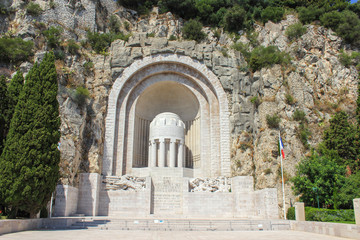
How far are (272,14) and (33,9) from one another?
75.5 ft


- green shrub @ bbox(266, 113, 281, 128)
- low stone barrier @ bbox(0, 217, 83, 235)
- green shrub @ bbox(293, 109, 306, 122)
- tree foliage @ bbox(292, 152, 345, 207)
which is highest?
green shrub @ bbox(293, 109, 306, 122)

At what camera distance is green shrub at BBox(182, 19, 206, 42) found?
31172 mm

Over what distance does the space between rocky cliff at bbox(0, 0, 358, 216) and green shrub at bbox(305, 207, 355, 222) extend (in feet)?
13.5

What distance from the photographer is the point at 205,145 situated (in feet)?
77.7

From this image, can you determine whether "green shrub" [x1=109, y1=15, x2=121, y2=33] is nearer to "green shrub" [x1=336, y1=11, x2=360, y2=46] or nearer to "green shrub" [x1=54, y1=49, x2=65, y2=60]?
"green shrub" [x1=54, y1=49, x2=65, y2=60]

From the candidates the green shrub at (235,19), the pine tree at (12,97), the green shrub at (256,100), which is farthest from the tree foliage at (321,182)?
the green shrub at (235,19)

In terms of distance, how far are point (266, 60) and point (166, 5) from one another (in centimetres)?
1566

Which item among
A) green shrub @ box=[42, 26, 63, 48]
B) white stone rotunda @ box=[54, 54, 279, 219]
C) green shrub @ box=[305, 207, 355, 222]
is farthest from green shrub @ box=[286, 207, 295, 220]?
green shrub @ box=[42, 26, 63, 48]

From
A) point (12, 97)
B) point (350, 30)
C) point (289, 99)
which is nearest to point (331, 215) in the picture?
point (289, 99)

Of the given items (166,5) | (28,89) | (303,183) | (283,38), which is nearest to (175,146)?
(303,183)

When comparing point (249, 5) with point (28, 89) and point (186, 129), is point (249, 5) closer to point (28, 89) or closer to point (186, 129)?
point (186, 129)

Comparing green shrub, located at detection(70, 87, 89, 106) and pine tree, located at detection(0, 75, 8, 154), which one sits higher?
green shrub, located at detection(70, 87, 89, 106)

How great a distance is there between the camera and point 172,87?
85.6ft

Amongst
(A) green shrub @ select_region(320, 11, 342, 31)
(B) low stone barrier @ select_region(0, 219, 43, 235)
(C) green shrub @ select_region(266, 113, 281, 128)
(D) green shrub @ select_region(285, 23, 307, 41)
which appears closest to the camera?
(B) low stone barrier @ select_region(0, 219, 43, 235)
